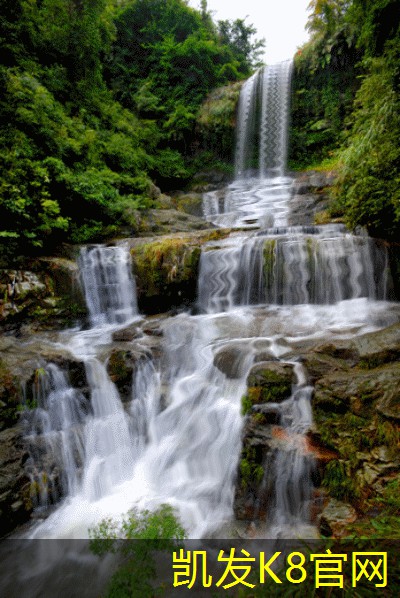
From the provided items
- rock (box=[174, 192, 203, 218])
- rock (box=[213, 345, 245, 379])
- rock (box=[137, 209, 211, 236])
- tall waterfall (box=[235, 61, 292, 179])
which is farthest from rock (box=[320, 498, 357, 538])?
tall waterfall (box=[235, 61, 292, 179])

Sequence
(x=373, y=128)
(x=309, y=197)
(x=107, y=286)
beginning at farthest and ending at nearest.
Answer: (x=309, y=197), (x=107, y=286), (x=373, y=128)

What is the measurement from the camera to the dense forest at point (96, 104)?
25.8ft

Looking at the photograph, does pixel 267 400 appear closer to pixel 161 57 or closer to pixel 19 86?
pixel 19 86

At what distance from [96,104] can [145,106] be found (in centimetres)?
452

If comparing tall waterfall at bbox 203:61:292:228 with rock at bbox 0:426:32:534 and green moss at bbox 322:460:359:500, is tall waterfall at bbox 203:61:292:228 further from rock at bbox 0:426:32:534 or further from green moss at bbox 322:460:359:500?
green moss at bbox 322:460:359:500

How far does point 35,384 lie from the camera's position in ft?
15.9

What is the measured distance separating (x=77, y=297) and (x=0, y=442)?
4.11m

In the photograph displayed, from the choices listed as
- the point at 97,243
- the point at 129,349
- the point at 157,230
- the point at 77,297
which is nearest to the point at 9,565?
the point at 129,349

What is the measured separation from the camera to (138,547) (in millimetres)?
2912

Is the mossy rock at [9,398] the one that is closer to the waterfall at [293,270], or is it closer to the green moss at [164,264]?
the green moss at [164,264]

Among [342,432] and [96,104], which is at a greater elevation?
[96,104]

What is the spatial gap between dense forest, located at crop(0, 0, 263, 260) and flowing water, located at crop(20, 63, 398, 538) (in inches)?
68.9

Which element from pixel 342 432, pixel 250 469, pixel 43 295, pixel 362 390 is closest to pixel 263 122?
pixel 43 295

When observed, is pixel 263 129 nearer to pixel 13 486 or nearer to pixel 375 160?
pixel 375 160
